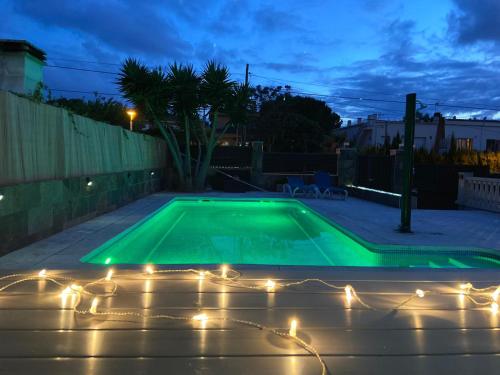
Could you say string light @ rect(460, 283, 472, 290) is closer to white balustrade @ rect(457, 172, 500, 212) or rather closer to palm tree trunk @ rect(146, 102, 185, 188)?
white balustrade @ rect(457, 172, 500, 212)

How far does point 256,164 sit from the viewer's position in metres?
18.4

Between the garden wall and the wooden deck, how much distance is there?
6.10 ft

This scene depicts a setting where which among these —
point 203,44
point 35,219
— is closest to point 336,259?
point 35,219

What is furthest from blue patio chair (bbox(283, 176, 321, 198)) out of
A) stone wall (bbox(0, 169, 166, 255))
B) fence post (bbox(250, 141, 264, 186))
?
stone wall (bbox(0, 169, 166, 255))

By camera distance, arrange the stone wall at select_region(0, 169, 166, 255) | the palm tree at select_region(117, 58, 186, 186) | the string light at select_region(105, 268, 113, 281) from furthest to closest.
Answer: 1. the palm tree at select_region(117, 58, 186, 186)
2. the stone wall at select_region(0, 169, 166, 255)
3. the string light at select_region(105, 268, 113, 281)

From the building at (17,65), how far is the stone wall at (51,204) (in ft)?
9.94

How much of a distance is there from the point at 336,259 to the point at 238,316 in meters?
3.75

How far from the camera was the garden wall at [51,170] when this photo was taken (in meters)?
5.41

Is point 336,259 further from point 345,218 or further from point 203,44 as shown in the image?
point 203,44

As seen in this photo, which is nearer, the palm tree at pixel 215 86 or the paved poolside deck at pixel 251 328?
the paved poolside deck at pixel 251 328

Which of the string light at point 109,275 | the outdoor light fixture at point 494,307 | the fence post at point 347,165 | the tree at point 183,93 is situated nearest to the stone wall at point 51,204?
the string light at point 109,275

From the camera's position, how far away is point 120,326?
9.94 ft

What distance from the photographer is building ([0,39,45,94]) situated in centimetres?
1016

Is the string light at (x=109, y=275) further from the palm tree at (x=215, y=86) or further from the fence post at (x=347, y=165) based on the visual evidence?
the fence post at (x=347, y=165)
